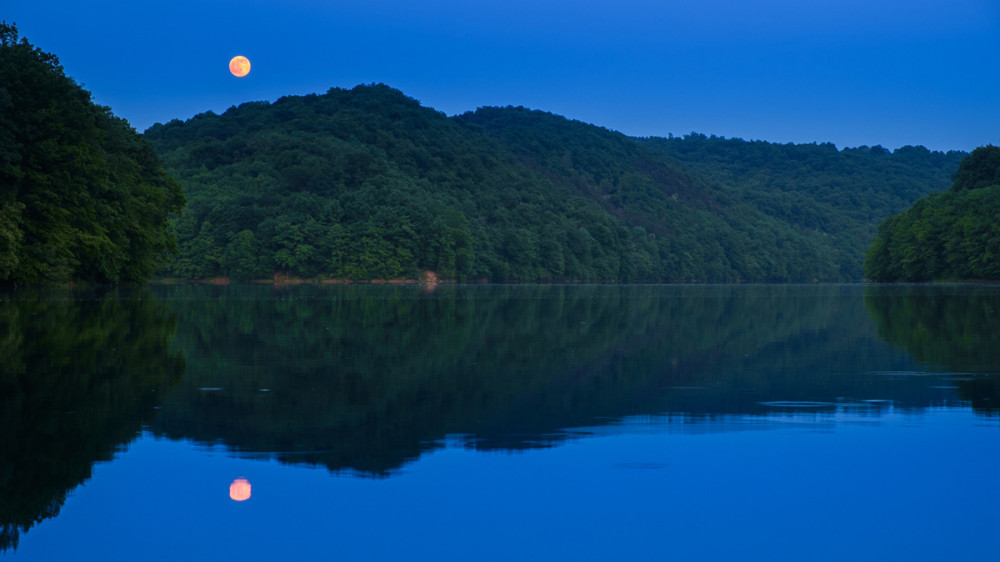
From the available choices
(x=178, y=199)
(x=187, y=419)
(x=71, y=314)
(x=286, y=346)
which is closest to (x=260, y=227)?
(x=178, y=199)

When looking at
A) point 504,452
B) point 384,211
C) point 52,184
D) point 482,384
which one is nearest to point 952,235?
point 384,211

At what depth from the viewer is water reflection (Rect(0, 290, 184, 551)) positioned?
659 centimetres

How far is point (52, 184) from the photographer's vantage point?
146ft

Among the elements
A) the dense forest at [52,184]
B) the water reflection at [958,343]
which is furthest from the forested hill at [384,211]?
the water reflection at [958,343]

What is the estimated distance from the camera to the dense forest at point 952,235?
95.6 metres

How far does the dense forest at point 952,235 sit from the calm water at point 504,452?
88.6m

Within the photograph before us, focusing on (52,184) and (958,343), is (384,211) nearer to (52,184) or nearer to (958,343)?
(52,184)

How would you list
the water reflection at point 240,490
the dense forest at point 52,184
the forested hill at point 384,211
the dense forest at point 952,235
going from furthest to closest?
the forested hill at point 384,211 → the dense forest at point 952,235 → the dense forest at point 52,184 → the water reflection at point 240,490

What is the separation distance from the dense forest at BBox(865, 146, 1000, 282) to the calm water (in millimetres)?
88568

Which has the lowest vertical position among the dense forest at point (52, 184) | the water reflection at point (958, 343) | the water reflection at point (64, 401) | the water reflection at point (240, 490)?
the water reflection at point (240, 490)

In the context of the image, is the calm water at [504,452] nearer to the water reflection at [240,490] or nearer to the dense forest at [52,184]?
the water reflection at [240,490]

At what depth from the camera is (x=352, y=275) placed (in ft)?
402

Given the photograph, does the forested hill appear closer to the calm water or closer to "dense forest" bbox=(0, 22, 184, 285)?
"dense forest" bbox=(0, 22, 184, 285)

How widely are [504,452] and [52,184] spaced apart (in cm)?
4247
